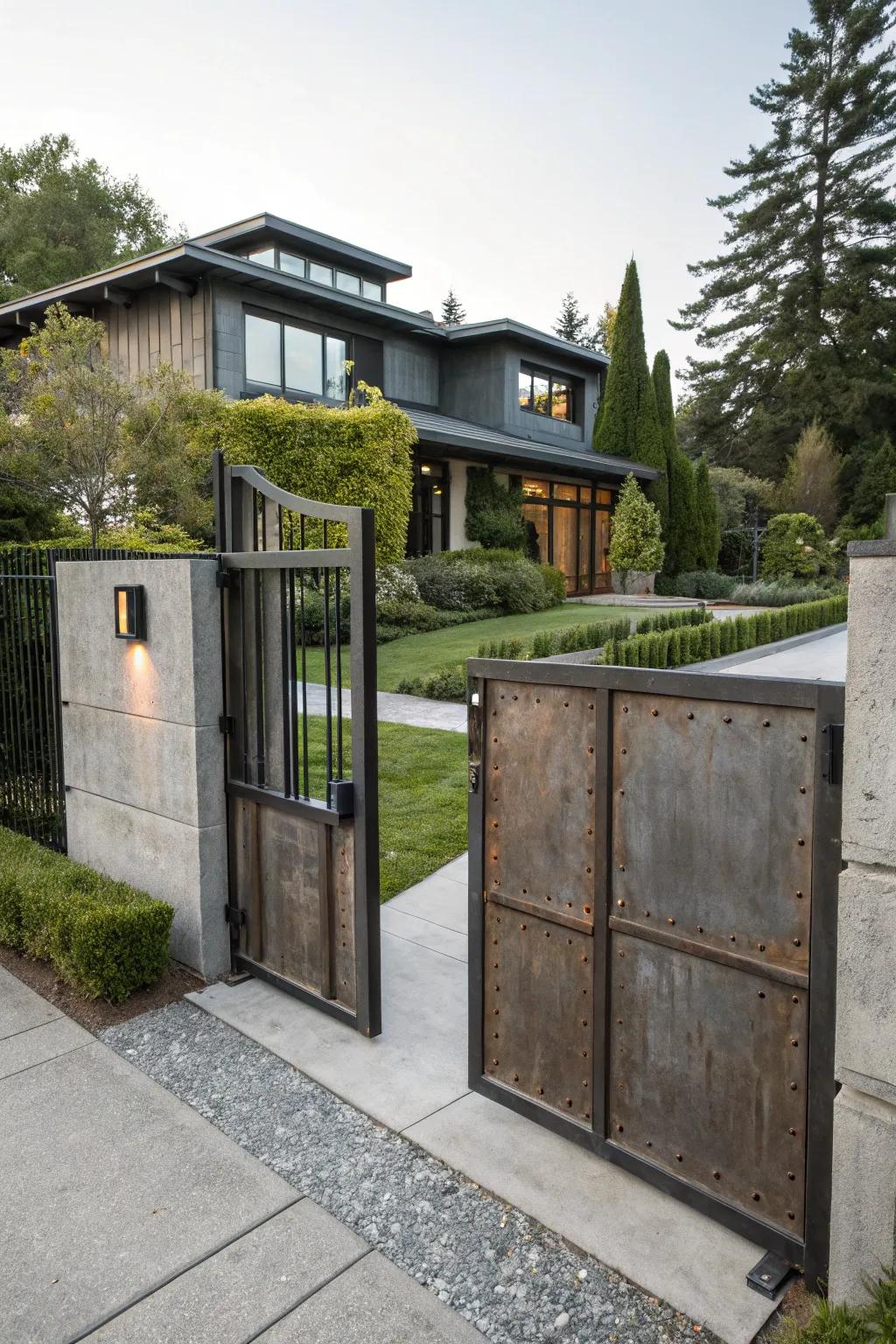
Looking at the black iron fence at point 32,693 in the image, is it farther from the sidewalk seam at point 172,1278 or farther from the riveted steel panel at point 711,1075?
the riveted steel panel at point 711,1075

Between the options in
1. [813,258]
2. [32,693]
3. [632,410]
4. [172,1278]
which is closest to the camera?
[172,1278]

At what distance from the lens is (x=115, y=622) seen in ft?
14.8

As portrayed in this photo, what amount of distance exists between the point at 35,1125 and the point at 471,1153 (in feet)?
5.14

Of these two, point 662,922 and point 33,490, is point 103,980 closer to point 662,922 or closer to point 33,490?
point 662,922

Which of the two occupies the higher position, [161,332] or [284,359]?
[161,332]

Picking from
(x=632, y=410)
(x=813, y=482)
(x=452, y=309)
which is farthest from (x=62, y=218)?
(x=813, y=482)

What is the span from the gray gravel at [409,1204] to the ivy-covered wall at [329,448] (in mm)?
12473

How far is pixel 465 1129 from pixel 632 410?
2805 centimetres

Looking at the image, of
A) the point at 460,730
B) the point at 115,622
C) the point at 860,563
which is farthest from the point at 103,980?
the point at 460,730

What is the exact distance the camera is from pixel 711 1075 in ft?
8.16

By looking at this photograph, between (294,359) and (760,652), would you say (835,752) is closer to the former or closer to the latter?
(760,652)

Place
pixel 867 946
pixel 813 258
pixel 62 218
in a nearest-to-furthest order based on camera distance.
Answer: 1. pixel 867 946
2. pixel 62 218
3. pixel 813 258

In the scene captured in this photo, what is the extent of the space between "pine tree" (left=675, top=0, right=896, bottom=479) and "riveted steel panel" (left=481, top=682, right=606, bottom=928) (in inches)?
1518

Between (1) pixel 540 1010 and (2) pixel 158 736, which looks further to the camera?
(2) pixel 158 736
